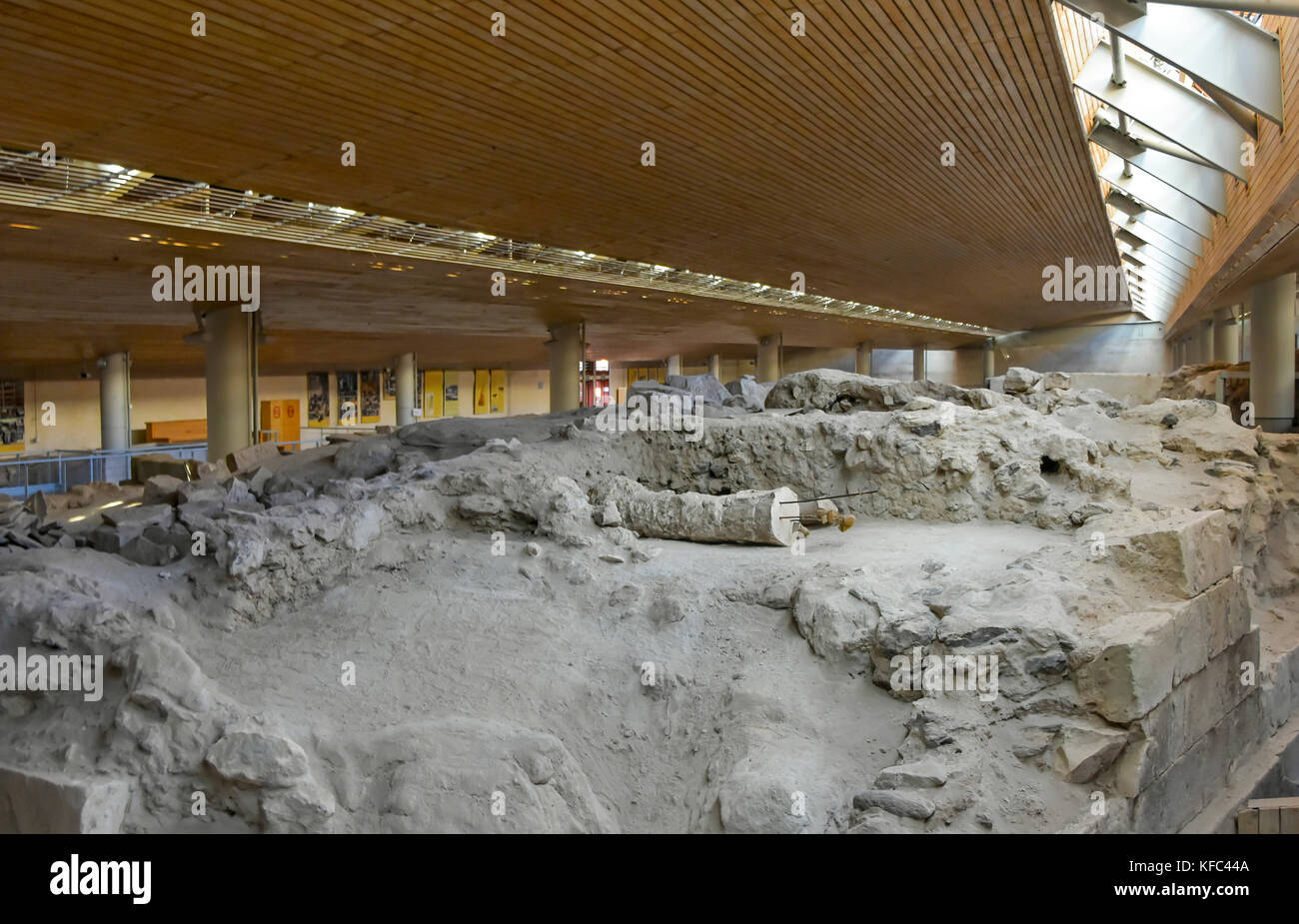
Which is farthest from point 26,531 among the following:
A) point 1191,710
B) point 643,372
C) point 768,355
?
Answer: point 643,372

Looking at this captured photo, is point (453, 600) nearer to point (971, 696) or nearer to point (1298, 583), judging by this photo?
point (971, 696)

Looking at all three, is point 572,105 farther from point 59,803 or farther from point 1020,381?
point 1020,381

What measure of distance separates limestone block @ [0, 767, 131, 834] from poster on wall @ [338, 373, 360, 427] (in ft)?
91.2

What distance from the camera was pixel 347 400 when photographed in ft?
104

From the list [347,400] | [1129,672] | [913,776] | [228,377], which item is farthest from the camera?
[347,400]

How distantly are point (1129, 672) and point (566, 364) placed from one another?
808 inches

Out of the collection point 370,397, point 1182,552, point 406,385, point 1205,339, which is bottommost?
point 1182,552

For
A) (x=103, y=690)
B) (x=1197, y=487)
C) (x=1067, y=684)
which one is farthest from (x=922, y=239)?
(x=103, y=690)

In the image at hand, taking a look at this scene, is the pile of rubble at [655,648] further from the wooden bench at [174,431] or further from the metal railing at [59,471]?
the wooden bench at [174,431]

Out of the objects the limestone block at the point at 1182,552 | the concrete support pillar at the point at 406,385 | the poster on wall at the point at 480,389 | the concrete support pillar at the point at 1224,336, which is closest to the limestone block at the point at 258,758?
the limestone block at the point at 1182,552

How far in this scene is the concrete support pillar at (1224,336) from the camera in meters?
27.0

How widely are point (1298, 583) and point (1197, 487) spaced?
245cm

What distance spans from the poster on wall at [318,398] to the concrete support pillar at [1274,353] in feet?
86.3

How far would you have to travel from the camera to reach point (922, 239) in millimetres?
16359
